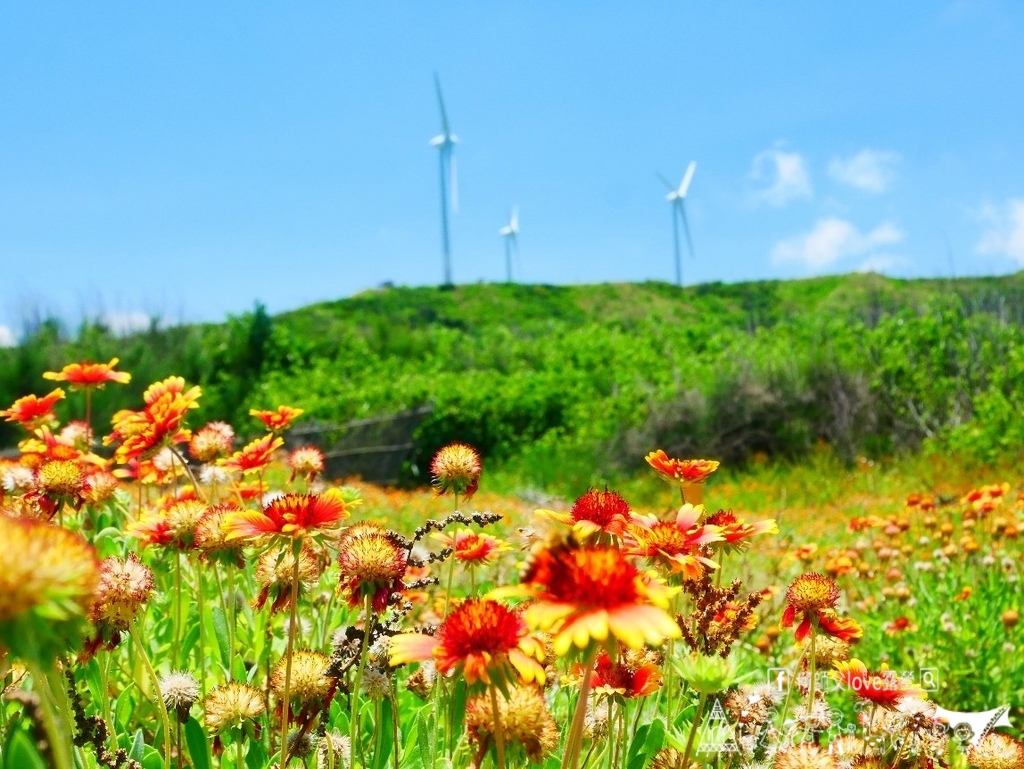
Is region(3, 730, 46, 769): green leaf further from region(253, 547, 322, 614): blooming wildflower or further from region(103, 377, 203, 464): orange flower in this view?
region(103, 377, 203, 464): orange flower

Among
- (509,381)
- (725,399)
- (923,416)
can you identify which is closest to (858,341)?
(923,416)

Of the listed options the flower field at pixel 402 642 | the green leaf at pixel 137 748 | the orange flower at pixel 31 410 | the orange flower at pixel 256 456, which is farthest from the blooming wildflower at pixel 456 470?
the orange flower at pixel 31 410

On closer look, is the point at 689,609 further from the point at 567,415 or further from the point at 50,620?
the point at 567,415

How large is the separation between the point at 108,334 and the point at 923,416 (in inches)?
497

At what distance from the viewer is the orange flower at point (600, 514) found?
1019mm

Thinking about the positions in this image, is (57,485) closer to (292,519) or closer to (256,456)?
(256,456)

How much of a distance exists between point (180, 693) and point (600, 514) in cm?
69

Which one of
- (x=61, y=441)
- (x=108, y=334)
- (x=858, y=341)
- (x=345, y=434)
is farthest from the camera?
(x=108, y=334)

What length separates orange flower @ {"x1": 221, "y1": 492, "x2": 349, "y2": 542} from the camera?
990mm

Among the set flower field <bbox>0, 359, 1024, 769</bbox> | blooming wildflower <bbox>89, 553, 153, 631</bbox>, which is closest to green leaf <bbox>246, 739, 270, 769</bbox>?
flower field <bbox>0, 359, 1024, 769</bbox>

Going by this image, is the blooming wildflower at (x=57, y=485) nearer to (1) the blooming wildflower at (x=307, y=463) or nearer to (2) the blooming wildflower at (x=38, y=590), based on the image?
(1) the blooming wildflower at (x=307, y=463)

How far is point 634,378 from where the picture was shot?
46.8 ft

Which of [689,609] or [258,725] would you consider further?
[689,609]

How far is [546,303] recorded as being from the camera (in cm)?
3456
